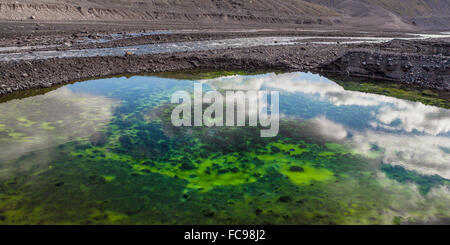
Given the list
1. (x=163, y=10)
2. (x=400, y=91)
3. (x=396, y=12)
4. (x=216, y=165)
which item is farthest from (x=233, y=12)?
(x=396, y=12)

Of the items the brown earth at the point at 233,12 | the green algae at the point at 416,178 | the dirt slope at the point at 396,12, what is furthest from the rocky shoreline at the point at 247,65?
the dirt slope at the point at 396,12

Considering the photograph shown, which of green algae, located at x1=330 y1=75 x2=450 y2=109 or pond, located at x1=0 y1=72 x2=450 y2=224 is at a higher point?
green algae, located at x1=330 y1=75 x2=450 y2=109

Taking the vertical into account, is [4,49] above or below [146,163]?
above

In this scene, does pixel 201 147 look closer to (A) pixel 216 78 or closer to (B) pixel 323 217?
(B) pixel 323 217

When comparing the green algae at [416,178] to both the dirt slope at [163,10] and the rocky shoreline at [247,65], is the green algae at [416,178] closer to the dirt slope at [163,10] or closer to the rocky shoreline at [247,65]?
the rocky shoreline at [247,65]

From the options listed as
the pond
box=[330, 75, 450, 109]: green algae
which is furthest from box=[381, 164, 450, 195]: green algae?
box=[330, 75, 450, 109]: green algae

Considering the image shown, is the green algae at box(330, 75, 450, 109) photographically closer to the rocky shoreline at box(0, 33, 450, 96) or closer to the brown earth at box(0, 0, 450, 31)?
the rocky shoreline at box(0, 33, 450, 96)

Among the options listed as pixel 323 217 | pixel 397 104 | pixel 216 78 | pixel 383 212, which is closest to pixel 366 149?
pixel 383 212
